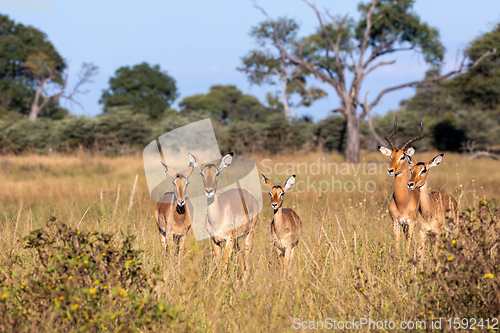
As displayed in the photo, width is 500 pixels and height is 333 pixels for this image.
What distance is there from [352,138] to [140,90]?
41970 millimetres

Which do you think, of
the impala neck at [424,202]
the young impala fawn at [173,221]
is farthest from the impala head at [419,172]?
the young impala fawn at [173,221]

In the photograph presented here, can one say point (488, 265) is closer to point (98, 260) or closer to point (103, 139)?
point (98, 260)

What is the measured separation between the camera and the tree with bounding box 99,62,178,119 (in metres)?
60.3

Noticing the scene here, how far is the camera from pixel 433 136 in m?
A: 33.4

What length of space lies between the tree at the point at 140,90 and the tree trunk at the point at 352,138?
37.7 m

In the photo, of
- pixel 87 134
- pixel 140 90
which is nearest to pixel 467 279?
pixel 87 134

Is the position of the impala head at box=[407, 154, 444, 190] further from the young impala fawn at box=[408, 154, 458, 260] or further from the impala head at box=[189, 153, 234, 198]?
the impala head at box=[189, 153, 234, 198]

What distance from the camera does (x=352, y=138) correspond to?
85.3 feet

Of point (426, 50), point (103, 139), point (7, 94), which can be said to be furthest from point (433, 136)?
point (7, 94)

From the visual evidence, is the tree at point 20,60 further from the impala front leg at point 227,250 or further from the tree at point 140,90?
the impala front leg at point 227,250

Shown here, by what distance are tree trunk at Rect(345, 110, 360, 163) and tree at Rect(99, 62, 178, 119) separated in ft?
124

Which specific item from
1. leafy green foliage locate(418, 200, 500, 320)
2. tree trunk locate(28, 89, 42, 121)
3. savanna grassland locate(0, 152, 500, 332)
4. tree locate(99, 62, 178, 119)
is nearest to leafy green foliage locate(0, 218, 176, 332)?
savanna grassland locate(0, 152, 500, 332)

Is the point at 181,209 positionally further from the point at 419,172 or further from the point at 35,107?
the point at 35,107

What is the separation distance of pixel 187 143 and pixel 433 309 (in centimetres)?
2291
